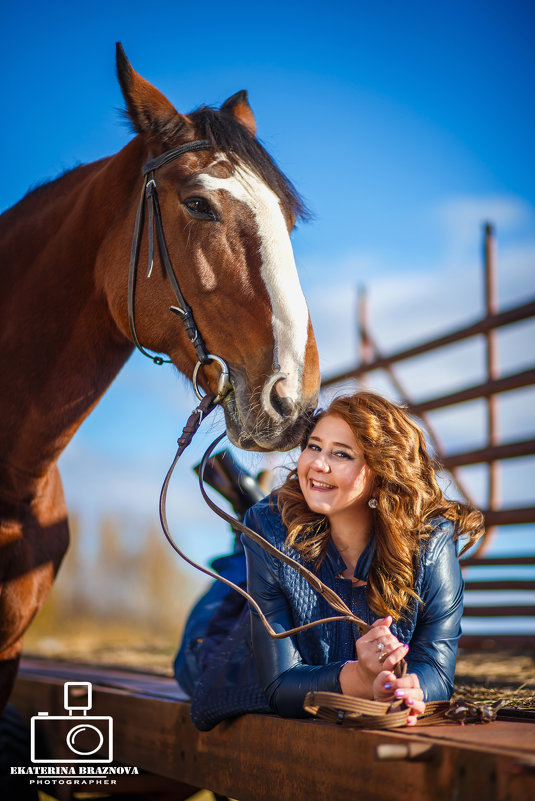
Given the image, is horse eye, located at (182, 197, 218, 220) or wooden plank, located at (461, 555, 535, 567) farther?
wooden plank, located at (461, 555, 535, 567)

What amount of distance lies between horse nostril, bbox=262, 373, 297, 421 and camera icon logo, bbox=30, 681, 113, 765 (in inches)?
55.5

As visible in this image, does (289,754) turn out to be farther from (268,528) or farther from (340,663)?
(268,528)

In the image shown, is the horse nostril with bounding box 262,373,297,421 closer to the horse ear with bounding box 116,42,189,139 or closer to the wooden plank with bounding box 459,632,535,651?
the horse ear with bounding box 116,42,189,139

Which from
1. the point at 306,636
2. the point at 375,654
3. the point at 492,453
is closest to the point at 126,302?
the point at 306,636

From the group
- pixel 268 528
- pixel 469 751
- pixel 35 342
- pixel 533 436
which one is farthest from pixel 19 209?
pixel 533 436

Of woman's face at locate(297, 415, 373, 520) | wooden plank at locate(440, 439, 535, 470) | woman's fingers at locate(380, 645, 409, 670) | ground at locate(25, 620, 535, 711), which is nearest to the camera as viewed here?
woman's fingers at locate(380, 645, 409, 670)

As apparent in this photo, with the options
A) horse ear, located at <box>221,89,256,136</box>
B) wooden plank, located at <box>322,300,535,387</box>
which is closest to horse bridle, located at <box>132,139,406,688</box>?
horse ear, located at <box>221,89,256,136</box>

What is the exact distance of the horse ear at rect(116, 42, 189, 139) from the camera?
Result: 6.13ft

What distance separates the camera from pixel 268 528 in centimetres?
180

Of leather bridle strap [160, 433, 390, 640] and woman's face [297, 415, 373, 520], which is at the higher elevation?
woman's face [297, 415, 373, 520]

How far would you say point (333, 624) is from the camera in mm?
1673

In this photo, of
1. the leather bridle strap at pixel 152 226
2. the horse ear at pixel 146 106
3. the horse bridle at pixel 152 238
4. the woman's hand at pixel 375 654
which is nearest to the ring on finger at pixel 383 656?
the woman's hand at pixel 375 654

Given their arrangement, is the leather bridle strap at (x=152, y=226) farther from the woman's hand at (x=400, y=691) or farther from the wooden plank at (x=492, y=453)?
the wooden plank at (x=492, y=453)

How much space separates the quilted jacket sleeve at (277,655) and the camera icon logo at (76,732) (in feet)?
3.35
